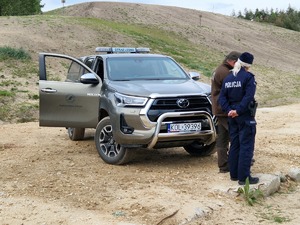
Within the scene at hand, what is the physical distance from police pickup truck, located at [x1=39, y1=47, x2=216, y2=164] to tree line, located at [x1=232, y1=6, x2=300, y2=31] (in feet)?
166

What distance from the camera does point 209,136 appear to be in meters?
8.16

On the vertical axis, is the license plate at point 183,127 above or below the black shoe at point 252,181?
above

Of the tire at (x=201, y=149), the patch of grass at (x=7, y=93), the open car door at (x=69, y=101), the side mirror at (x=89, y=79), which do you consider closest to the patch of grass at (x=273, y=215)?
the tire at (x=201, y=149)

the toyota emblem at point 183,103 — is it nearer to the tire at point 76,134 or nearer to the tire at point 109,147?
the tire at point 109,147

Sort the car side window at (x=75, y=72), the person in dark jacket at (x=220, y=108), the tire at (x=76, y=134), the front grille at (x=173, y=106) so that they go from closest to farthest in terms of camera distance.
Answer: the person in dark jacket at (x=220, y=108), the front grille at (x=173, y=106), the car side window at (x=75, y=72), the tire at (x=76, y=134)

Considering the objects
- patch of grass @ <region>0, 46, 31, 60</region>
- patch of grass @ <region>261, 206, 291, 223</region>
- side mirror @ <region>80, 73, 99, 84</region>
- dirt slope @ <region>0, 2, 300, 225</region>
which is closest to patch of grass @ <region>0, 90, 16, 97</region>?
dirt slope @ <region>0, 2, 300, 225</region>

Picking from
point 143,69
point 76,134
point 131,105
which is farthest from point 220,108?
point 76,134

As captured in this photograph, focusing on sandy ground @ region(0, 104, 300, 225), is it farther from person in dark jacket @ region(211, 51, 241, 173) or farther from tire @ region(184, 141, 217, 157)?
person in dark jacket @ region(211, 51, 241, 173)

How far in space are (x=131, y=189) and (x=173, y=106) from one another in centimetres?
156

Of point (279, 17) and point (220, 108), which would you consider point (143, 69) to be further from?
point (279, 17)

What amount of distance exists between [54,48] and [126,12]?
633 inches

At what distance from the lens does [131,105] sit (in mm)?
7867

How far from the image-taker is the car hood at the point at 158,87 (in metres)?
7.95

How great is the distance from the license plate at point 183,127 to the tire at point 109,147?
2.54 feet
